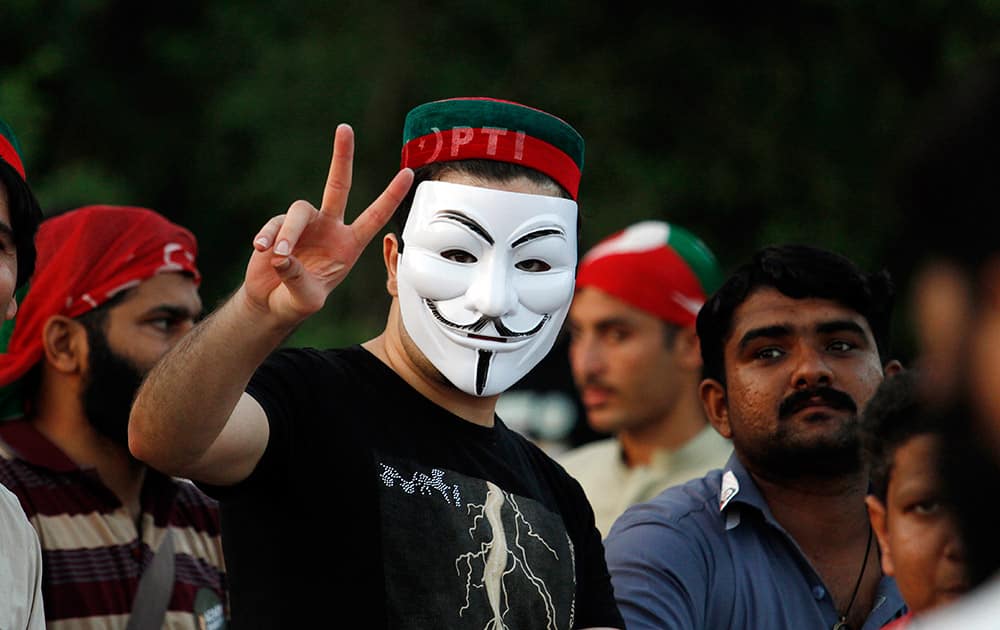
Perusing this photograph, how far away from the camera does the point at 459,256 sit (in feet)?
11.1

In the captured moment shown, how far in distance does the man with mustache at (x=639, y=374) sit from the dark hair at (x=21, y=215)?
3033 millimetres

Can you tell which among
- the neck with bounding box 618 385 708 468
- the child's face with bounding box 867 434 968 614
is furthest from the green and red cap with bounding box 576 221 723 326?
the child's face with bounding box 867 434 968 614

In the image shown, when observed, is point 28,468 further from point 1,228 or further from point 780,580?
point 780,580

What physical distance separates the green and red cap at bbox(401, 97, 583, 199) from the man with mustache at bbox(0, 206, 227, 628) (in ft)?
4.80

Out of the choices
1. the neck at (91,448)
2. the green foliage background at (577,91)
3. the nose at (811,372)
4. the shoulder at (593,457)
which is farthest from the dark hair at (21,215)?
the green foliage background at (577,91)

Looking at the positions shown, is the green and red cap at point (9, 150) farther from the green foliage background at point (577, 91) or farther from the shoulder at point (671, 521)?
the green foliage background at point (577, 91)

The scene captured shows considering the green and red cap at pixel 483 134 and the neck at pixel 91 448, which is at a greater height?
the green and red cap at pixel 483 134

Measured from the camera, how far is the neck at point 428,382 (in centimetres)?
330

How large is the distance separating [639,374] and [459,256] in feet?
9.65

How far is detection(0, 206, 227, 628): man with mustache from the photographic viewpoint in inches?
161

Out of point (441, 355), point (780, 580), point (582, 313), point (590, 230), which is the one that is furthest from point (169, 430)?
point (590, 230)

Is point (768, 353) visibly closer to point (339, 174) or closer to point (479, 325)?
point (479, 325)

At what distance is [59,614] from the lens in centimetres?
390

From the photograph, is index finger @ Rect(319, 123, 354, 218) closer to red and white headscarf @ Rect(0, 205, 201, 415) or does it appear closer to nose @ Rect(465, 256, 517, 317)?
nose @ Rect(465, 256, 517, 317)
